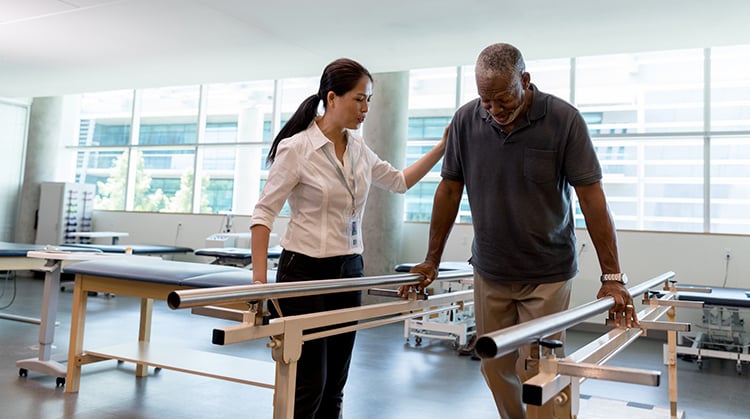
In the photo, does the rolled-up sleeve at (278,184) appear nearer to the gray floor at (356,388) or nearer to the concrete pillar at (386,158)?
the gray floor at (356,388)

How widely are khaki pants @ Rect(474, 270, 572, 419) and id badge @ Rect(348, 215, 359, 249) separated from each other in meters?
0.42

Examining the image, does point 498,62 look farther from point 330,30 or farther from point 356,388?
point 330,30

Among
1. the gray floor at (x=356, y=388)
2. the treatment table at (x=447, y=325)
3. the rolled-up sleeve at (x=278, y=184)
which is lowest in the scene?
the gray floor at (x=356, y=388)

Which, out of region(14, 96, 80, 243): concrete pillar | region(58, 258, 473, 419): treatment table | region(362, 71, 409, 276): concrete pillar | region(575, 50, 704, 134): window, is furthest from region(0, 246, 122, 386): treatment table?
region(14, 96, 80, 243): concrete pillar

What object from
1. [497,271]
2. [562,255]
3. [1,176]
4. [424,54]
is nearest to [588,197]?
[562,255]

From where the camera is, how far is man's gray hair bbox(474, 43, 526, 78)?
4.97 ft

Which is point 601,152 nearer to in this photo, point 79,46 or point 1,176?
point 79,46

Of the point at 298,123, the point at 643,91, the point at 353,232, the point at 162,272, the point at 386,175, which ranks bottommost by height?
the point at 162,272

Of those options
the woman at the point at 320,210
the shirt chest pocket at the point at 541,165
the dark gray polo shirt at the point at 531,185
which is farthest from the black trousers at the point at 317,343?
the shirt chest pocket at the point at 541,165

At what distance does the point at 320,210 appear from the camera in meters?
1.73

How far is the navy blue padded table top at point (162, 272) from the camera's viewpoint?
8.84ft

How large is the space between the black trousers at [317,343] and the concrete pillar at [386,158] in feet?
14.5

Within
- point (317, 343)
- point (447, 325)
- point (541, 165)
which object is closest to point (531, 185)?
point (541, 165)

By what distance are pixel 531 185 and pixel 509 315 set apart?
1.40 feet
